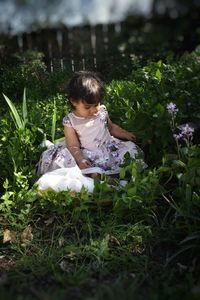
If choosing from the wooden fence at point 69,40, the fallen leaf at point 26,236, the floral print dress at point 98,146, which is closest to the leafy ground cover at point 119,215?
the fallen leaf at point 26,236

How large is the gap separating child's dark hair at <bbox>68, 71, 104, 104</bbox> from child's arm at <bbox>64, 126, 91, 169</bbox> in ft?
0.84

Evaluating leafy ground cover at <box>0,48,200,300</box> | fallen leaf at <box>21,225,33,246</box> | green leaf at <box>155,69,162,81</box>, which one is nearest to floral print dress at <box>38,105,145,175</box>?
leafy ground cover at <box>0,48,200,300</box>

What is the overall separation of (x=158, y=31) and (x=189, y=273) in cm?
208

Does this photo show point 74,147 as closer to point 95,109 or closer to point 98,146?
point 98,146

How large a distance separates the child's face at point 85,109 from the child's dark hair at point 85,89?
0.04m

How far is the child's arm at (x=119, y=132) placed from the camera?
415 centimetres

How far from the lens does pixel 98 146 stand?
162 inches

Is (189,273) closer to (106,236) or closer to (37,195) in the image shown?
(106,236)

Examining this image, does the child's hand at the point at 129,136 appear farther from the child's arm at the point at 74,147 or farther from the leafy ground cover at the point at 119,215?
the child's arm at the point at 74,147

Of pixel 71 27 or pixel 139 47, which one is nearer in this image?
pixel 139 47

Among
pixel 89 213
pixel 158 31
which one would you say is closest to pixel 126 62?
pixel 158 31

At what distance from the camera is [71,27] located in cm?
955

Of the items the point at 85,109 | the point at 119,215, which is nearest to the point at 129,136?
the point at 85,109

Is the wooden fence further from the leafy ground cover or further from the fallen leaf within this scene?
the fallen leaf
